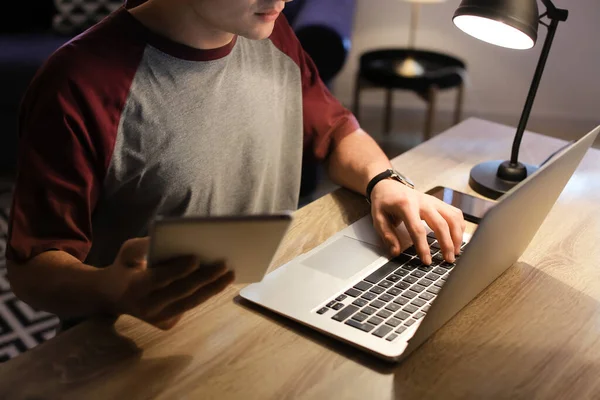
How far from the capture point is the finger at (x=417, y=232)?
1000 millimetres

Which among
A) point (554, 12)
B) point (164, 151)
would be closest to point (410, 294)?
point (164, 151)

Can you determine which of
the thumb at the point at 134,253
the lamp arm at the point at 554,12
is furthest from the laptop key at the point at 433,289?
the lamp arm at the point at 554,12

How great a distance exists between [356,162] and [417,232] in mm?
253

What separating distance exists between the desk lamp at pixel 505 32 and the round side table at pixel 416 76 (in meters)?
1.59

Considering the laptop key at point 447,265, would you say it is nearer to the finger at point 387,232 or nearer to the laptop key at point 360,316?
the finger at point 387,232

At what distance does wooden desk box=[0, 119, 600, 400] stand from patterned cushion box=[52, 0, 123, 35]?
7.60 feet

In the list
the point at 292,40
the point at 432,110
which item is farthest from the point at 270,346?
the point at 432,110

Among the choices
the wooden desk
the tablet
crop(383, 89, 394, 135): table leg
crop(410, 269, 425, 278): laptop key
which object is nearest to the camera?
the tablet

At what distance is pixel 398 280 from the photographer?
0.95 meters

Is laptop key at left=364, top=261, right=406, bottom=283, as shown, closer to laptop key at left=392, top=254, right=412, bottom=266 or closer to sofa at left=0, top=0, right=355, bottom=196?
laptop key at left=392, top=254, right=412, bottom=266

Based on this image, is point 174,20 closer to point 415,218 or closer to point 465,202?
point 415,218

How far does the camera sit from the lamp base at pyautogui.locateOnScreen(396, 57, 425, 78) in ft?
9.85

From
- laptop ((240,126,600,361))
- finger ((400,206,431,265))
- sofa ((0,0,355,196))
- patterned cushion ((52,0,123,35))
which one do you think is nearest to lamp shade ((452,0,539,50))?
laptop ((240,126,600,361))

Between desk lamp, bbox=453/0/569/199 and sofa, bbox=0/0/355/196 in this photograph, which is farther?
sofa, bbox=0/0/355/196
